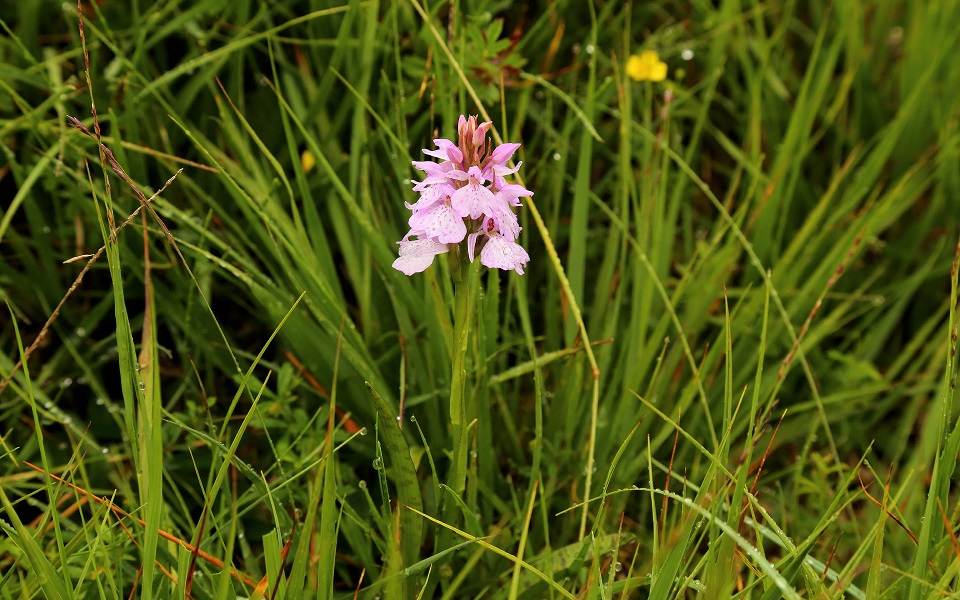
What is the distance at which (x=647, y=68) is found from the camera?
7.54 feet

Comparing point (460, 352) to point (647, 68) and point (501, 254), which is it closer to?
point (501, 254)

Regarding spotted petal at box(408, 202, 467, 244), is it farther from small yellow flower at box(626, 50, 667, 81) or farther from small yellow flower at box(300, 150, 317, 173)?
small yellow flower at box(626, 50, 667, 81)

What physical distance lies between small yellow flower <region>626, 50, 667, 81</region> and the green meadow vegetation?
5 cm

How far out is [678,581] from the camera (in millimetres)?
1389

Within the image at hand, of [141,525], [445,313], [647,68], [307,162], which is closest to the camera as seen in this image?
[141,525]

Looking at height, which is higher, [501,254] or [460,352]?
[501,254]

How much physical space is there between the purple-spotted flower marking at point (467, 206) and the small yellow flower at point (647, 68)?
113 centimetres

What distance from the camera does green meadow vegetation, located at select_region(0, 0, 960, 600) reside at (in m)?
1.53

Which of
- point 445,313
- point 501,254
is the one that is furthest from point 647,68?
point 501,254

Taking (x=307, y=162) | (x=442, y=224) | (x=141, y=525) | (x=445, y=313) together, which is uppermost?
(x=442, y=224)

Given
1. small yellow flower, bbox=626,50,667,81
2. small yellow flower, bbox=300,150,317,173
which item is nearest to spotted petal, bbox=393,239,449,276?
small yellow flower, bbox=300,150,317,173

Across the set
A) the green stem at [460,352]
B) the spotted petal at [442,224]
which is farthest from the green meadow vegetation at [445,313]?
the spotted petal at [442,224]

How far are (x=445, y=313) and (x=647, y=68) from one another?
1.13 m

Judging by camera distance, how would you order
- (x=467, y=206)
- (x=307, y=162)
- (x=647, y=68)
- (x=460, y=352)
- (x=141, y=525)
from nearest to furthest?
(x=467, y=206) → (x=460, y=352) → (x=141, y=525) → (x=307, y=162) → (x=647, y=68)
